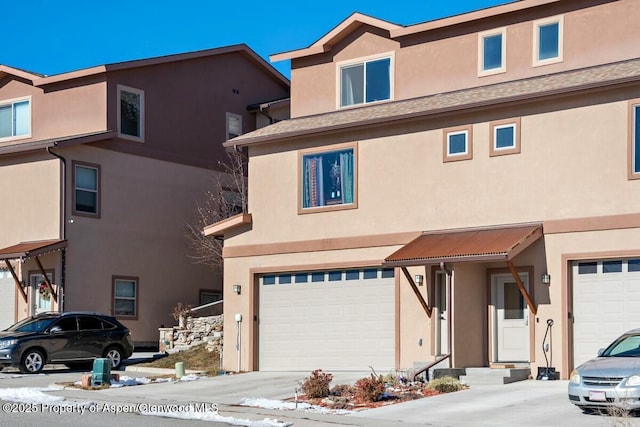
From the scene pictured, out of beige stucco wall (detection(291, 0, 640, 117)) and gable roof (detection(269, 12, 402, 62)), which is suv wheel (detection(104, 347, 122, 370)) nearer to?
beige stucco wall (detection(291, 0, 640, 117))

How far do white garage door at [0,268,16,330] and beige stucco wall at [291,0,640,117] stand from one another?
424 inches

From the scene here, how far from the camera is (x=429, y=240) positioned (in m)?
22.5

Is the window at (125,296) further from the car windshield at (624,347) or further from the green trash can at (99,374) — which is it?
the car windshield at (624,347)

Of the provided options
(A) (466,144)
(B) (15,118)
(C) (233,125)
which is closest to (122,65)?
(B) (15,118)

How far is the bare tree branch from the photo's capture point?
3241 centimetres

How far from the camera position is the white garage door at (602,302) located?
65.3 ft

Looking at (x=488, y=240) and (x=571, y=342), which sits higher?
(x=488, y=240)

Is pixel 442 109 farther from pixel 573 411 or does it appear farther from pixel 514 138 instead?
pixel 573 411

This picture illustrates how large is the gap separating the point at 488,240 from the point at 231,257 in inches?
304

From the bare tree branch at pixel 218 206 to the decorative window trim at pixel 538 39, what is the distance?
1191 cm

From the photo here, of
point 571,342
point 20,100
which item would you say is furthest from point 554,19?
point 20,100

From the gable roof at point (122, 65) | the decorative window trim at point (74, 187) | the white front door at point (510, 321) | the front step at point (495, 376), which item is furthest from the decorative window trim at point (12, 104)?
the front step at point (495, 376)

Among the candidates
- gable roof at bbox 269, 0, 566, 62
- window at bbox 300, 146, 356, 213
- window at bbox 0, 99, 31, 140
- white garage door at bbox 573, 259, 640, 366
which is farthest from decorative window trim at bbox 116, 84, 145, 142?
white garage door at bbox 573, 259, 640, 366

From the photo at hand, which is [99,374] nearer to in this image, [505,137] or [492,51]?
[505,137]
